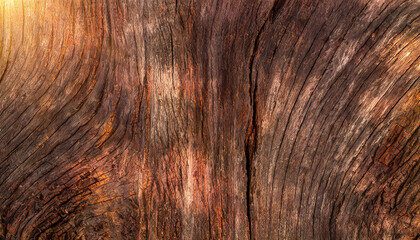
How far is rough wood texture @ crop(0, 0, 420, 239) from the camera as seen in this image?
1.30 meters

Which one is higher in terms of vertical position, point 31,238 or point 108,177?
point 108,177

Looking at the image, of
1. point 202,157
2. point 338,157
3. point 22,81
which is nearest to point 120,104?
point 202,157

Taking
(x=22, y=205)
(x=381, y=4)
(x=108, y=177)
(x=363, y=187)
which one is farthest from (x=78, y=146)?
(x=381, y=4)

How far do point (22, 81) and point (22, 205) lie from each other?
27.7 inches

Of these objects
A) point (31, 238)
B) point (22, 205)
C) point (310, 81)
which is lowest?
point (31, 238)

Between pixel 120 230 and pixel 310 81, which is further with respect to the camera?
pixel 120 230

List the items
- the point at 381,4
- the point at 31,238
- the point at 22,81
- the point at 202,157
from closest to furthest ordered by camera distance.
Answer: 1. the point at 381,4
2. the point at 202,157
3. the point at 31,238
4. the point at 22,81

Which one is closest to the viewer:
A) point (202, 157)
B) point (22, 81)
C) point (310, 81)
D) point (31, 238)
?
point (310, 81)

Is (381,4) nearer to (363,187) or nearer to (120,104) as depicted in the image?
(363,187)

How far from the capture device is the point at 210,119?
1588 mm

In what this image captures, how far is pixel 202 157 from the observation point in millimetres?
1604

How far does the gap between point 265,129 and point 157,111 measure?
22.1 inches

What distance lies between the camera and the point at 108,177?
5.46 ft

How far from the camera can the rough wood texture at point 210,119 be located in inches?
51.3
